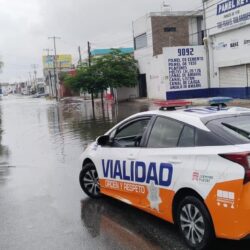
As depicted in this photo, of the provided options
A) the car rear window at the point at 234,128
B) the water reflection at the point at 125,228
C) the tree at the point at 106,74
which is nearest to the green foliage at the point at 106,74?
the tree at the point at 106,74

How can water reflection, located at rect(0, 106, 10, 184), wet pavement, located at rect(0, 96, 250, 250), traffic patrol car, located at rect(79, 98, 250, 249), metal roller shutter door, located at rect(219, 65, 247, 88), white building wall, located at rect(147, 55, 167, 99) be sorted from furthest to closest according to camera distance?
white building wall, located at rect(147, 55, 167, 99)
metal roller shutter door, located at rect(219, 65, 247, 88)
water reflection, located at rect(0, 106, 10, 184)
wet pavement, located at rect(0, 96, 250, 250)
traffic patrol car, located at rect(79, 98, 250, 249)

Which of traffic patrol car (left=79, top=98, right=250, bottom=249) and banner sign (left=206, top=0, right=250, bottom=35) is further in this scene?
banner sign (left=206, top=0, right=250, bottom=35)

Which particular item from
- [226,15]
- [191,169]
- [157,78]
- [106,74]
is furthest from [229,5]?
[191,169]

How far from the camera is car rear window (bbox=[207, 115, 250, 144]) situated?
15.2 feet

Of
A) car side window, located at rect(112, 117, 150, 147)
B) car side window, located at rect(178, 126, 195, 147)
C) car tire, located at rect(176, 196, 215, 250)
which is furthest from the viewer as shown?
car side window, located at rect(112, 117, 150, 147)

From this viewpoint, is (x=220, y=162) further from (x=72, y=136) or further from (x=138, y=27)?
(x=138, y=27)

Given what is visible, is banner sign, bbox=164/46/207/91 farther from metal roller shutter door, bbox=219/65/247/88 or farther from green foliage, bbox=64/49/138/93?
green foliage, bbox=64/49/138/93

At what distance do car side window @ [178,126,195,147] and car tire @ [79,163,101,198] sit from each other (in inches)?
96.5

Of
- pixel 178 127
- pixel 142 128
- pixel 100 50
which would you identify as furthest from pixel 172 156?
pixel 100 50

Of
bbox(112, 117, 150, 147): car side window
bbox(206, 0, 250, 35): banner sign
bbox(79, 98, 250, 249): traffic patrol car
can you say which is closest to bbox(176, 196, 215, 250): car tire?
bbox(79, 98, 250, 249): traffic patrol car

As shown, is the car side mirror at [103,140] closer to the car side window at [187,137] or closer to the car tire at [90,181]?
the car tire at [90,181]

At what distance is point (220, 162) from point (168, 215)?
1123 mm

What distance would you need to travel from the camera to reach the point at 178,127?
17.5 feet

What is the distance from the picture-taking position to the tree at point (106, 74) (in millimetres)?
42031
